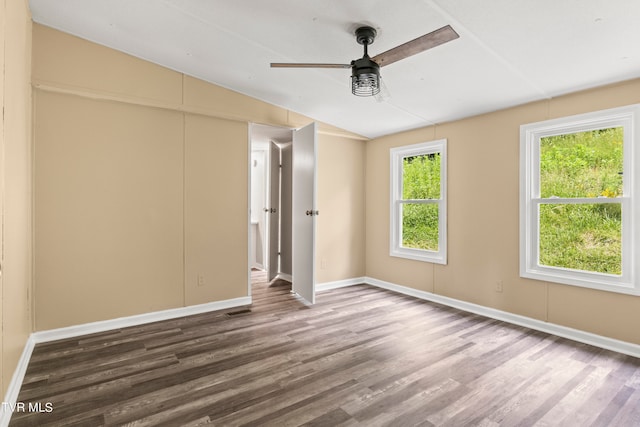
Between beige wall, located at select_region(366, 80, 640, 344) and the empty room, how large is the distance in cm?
2

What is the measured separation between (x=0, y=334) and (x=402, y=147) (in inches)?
177

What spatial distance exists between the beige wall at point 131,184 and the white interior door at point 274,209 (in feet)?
4.21

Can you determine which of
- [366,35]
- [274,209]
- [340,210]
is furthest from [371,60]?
[274,209]

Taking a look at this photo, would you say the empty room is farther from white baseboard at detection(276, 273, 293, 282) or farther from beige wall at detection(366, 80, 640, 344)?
white baseboard at detection(276, 273, 293, 282)

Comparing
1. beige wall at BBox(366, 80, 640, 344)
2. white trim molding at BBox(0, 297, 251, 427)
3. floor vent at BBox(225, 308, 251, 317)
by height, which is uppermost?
beige wall at BBox(366, 80, 640, 344)

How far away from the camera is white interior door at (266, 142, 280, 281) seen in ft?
18.2

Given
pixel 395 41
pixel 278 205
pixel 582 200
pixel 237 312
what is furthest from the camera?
pixel 278 205

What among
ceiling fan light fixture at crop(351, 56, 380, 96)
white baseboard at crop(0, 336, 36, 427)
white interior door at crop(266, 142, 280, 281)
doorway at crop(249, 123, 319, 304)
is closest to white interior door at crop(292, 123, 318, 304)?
doorway at crop(249, 123, 319, 304)

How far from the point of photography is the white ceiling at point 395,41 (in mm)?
2211

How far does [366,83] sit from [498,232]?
241cm

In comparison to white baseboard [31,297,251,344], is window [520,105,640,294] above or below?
above

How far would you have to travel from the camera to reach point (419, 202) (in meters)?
4.69

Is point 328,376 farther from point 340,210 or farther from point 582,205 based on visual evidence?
point 340,210

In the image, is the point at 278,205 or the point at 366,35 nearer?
the point at 366,35
